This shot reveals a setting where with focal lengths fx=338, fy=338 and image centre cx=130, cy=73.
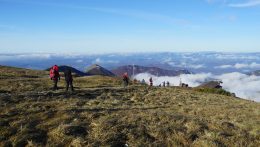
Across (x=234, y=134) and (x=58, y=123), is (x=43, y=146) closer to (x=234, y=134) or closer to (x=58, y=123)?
(x=58, y=123)

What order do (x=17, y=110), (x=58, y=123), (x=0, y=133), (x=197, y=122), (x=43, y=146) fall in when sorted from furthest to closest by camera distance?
(x=17, y=110) < (x=197, y=122) < (x=58, y=123) < (x=0, y=133) < (x=43, y=146)

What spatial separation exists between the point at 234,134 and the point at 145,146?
4530mm

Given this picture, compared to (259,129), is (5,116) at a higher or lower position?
higher

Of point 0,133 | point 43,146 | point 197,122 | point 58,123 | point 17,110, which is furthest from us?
point 17,110

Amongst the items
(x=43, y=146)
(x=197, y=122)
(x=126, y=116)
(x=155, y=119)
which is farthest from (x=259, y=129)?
(x=43, y=146)

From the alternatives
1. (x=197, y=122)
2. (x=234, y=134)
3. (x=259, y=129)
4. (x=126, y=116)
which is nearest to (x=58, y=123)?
(x=126, y=116)

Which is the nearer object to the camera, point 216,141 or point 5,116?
point 216,141

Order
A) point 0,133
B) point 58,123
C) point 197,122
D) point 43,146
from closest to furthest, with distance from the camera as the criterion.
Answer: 1. point 43,146
2. point 0,133
3. point 58,123
4. point 197,122

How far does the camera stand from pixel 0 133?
13133mm

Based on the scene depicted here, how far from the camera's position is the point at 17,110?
1758 centimetres

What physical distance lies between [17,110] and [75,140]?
6.44 metres

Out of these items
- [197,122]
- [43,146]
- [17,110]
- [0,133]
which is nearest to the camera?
[43,146]

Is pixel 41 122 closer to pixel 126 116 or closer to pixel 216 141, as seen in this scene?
pixel 126 116

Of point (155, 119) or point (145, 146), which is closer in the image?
point (145, 146)
